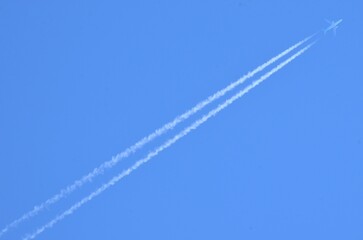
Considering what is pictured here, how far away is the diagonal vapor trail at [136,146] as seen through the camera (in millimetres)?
1239

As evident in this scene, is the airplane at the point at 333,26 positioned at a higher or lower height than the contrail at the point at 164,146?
higher

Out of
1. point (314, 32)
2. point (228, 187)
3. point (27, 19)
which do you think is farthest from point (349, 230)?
point (27, 19)

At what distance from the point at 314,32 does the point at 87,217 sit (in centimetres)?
72

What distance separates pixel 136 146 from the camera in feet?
4.09

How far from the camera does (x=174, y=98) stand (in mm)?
1257

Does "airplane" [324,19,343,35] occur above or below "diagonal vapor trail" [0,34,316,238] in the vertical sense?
below

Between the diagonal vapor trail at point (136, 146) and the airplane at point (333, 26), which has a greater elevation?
the diagonal vapor trail at point (136, 146)

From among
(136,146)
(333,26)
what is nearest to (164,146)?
(136,146)

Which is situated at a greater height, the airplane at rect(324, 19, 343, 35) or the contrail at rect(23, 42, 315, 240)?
the airplane at rect(324, 19, 343, 35)

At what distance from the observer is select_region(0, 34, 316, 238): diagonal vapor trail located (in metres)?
1.24

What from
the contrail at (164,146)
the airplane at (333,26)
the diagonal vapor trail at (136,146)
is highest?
the diagonal vapor trail at (136,146)

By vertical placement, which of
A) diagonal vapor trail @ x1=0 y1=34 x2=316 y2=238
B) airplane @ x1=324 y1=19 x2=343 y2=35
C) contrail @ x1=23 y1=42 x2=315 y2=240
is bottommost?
contrail @ x1=23 y1=42 x2=315 y2=240

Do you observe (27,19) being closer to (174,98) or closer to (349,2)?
(174,98)

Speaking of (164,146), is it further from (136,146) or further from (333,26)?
(333,26)
